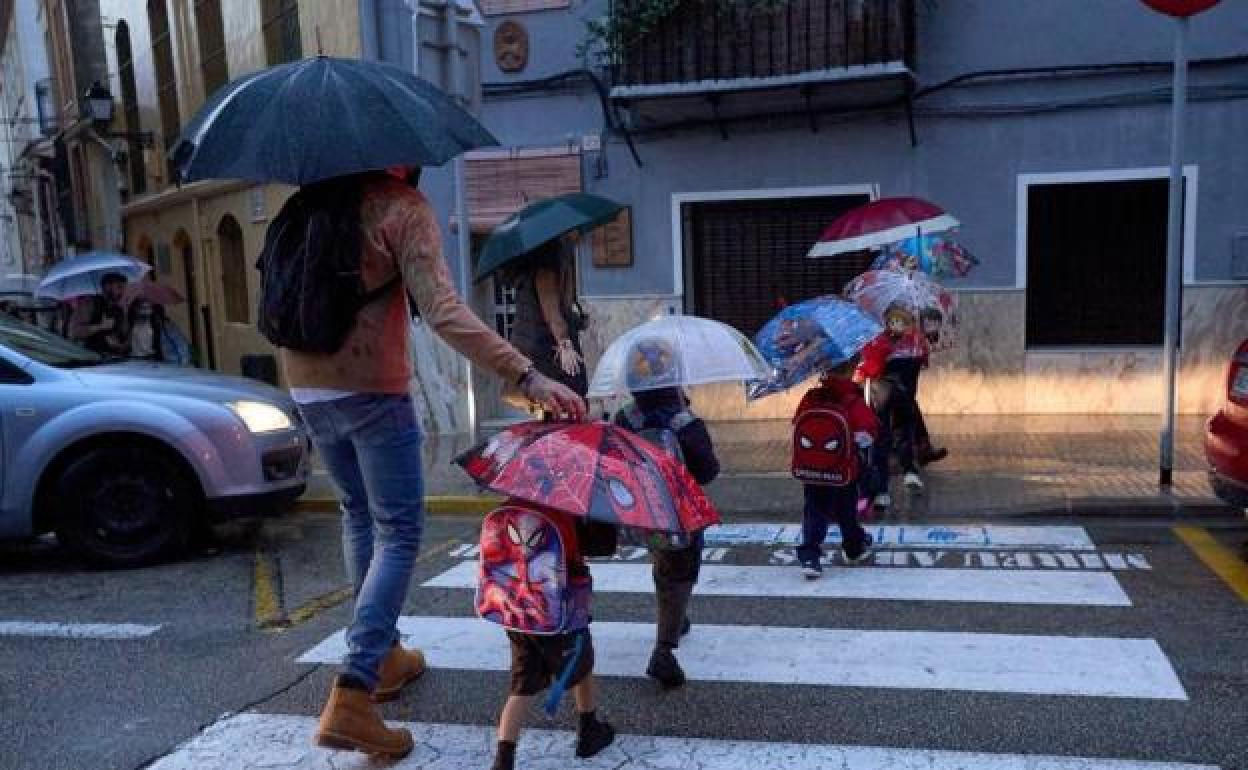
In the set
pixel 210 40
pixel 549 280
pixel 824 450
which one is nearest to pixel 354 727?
pixel 824 450

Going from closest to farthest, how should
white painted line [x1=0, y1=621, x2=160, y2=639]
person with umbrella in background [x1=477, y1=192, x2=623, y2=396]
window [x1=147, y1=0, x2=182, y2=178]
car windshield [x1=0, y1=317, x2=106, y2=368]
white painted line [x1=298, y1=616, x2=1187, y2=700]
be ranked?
1. white painted line [x1=298, y1=616, x2=1187, y2=700]
2. white painted line [x1=0, y1=621, x2=160, y2=639]
3. person with umbrella in background [x1=477, y1=192, x2=623, y2=396]
4. car windshield [x1=0, y1=317, x2=106, y2=368]
5. window [x1=147, y1=0, x2=182, y2=178]

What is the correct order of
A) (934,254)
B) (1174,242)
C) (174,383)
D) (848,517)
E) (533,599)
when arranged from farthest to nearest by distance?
(934,254), (1174,242), (174,383), (848,517), (533,599)

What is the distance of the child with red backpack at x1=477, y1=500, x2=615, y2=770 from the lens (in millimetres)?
3141

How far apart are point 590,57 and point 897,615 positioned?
7.55 m

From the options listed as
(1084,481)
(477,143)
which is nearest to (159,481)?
(477,143)

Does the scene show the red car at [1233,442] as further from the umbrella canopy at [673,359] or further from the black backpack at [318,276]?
the black backpack at [318,276]

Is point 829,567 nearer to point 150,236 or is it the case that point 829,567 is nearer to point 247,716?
point 247,716

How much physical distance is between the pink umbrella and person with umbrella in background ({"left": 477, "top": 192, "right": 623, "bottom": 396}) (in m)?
5.64

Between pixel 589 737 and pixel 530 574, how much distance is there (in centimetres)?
63

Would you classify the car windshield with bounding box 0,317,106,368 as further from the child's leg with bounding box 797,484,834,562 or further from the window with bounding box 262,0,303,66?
the window with bounding box 262,0,303,66

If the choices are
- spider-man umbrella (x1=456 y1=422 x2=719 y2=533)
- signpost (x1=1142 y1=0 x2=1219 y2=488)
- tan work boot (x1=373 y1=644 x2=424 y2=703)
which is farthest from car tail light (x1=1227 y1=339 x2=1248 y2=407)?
tan work boot (x1=373 y1=644 x2=424 y2=703)

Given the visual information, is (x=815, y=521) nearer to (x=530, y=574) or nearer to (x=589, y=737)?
(x=589, y=737)

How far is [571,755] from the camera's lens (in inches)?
135

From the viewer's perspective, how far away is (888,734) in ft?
11.5
